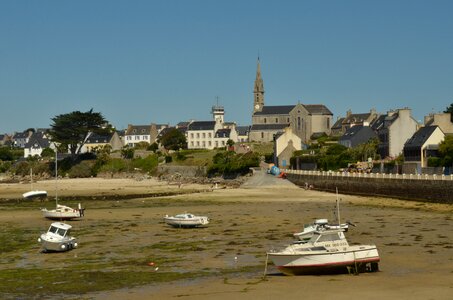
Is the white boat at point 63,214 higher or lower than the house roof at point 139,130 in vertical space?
lower

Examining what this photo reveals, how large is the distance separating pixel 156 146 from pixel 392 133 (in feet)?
215

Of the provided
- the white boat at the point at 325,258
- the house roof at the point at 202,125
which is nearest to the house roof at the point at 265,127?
the house roof at the point at 202,125

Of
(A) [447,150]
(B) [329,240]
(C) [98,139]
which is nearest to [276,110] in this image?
(C) [98,139]

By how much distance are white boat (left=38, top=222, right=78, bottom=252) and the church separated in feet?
391

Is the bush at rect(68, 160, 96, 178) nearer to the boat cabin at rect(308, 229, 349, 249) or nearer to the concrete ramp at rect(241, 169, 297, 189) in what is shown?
the concrete ramp at rect(241, 169, 297, 189)

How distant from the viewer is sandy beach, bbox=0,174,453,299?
27016 millimetres

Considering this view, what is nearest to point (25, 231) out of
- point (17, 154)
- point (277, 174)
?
point (277, 174)

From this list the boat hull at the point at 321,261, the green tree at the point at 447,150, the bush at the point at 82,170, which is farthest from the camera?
the bush at the point at 82,170

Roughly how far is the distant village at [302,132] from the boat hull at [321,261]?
50.5 m

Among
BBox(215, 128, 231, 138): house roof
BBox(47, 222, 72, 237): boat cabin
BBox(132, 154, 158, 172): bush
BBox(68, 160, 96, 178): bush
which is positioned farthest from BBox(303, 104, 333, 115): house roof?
BBox(47, 222, 72, 237): boat cabin

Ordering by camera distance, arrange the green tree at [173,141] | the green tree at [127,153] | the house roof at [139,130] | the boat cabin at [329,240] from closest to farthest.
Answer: the boat cabin at [329,240], the green tree at [127,153], the green tree at [173,141], the house roof at [139,130]

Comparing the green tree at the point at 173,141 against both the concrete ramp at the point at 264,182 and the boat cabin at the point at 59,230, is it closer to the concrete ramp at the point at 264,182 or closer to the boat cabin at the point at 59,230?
the concrete ramp at the point at 264,182

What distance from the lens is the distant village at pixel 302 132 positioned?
282 ft

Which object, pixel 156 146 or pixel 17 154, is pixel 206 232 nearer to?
pixel 156 146
